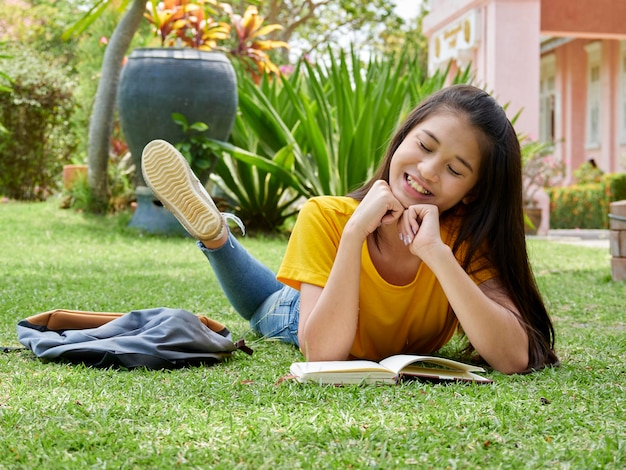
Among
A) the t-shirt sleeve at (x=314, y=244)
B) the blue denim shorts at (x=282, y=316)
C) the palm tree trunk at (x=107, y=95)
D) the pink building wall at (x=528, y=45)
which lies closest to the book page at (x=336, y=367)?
the t-shirt sleeve at (x=314, y=244)

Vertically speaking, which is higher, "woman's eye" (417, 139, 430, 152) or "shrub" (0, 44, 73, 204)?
"shrub" (0, 44, 73, 204)

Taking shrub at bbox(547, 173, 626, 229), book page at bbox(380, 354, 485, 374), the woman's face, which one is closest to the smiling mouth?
the woman's face

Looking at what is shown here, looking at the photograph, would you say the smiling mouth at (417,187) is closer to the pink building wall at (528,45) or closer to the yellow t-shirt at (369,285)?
the yellow t-shirt at (369,285)

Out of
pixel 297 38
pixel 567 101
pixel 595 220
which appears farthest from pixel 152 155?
pixel 297 38

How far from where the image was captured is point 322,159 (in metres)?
6.84

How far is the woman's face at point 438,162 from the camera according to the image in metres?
→ 2.42

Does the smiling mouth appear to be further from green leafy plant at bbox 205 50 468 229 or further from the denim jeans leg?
green leafy plant at bbox 205 50 468 229

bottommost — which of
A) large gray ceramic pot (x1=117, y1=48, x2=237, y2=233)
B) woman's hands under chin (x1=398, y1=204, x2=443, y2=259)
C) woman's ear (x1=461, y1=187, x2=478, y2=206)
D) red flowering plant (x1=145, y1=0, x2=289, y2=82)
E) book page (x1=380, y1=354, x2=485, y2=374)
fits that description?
book page (x1=380, y1=354, x2=485, y2=374)

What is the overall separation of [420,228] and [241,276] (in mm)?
975

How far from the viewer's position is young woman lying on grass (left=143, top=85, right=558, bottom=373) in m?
2.38

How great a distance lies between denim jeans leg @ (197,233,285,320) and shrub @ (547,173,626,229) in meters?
10.0

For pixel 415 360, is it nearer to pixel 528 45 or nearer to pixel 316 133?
pixel 316 133

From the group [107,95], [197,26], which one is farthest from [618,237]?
[107,95]

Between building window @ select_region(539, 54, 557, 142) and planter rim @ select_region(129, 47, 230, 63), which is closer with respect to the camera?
planter rim @ select_region(129, 47, 230, 63)
